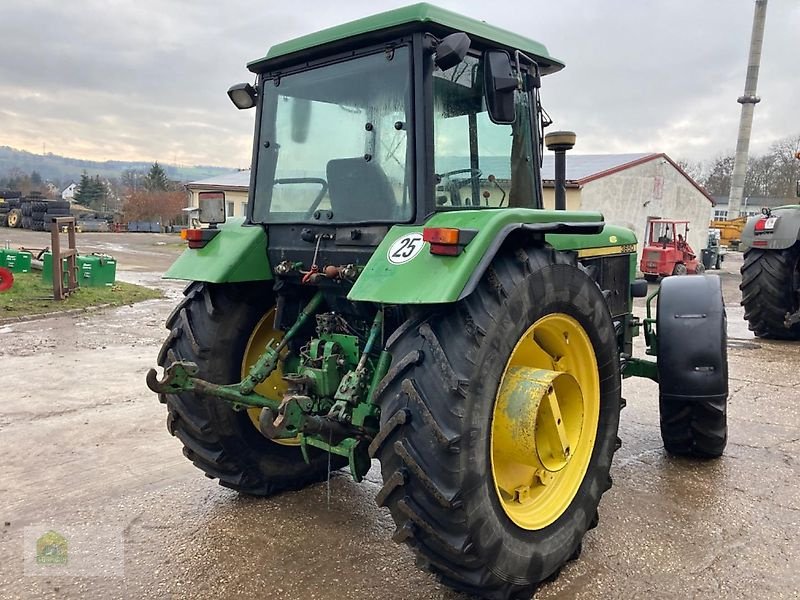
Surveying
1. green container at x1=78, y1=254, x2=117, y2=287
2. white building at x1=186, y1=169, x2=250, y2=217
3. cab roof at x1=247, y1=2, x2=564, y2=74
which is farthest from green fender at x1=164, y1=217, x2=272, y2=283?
white building at x1=186, y1=169, x2=250, y2=217

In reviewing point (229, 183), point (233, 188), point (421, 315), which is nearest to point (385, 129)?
point (421, 315)

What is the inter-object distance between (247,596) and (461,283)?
165cm

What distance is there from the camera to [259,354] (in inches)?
148

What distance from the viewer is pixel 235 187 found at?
101 feet

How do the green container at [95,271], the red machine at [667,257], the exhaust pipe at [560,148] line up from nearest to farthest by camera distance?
the exhaust pipe at [560,148] → the green container at [95,271] → the red machine at [667,257]

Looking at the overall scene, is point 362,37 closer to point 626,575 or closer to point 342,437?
point 342,437

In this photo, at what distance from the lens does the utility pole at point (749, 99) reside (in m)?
31.4

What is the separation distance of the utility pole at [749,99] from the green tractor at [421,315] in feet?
110

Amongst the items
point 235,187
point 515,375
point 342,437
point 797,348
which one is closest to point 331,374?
point 342,437

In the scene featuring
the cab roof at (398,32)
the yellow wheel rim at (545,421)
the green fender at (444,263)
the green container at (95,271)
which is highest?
the cab roof at (398,32)

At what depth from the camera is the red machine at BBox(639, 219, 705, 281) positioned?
59.4 ft

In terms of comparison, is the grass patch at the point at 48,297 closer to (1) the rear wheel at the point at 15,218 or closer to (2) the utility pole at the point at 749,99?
(1) the rear wheel at the point at 15,218

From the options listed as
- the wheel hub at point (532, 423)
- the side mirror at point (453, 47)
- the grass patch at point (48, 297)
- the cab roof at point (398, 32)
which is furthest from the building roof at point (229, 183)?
the wheel hub at point (532, 423)
